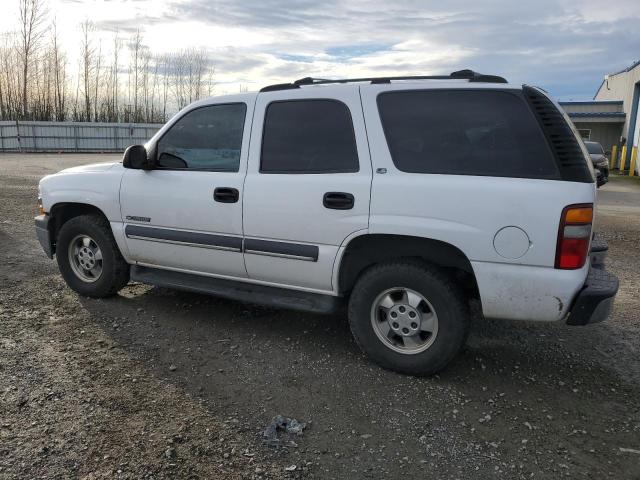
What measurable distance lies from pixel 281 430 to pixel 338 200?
1513mm

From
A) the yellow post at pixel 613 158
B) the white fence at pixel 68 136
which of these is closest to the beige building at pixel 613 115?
the yellow post at pixel 613 158

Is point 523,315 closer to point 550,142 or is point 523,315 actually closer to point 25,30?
point 550,142

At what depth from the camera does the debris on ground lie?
2.96 metres

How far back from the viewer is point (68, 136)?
2931 centimetres

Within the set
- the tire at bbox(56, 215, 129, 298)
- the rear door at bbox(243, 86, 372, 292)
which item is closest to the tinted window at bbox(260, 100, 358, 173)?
the rear door at bbox(243, 86, 372, 292)

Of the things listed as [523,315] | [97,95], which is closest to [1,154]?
[97,95]

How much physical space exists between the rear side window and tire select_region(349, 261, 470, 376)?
2.32 ft

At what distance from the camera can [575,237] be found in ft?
10.3

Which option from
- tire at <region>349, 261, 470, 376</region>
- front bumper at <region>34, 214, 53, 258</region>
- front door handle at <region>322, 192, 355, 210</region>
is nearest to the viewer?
tire at <region>349, 261, 470, 376</region>

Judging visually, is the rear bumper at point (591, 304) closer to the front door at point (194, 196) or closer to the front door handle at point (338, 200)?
the front door handle at point (338, 200)

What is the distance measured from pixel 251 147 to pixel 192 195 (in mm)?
618

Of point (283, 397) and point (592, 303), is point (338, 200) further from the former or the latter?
point (592, 303)

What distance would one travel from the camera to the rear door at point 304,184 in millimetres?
3699

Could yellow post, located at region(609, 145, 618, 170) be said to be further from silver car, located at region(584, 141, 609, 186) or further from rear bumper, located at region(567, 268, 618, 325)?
rear bumper, located at region(567, 268, 618, 325)
